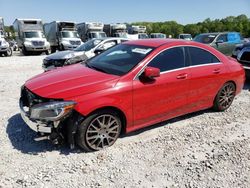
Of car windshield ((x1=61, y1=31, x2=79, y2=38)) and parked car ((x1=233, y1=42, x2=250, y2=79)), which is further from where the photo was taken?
car windshield ((x1=61, y1=31, x2=79, y2=38))

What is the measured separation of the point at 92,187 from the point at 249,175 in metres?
2.00

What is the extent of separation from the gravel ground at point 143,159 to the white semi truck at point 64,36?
18349 mm

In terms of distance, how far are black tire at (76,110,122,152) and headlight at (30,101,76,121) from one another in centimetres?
30

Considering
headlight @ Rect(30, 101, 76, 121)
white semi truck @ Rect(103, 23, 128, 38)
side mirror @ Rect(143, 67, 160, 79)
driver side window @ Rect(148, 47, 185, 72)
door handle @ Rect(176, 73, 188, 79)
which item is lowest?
headlight @ Rect(30, 101, 76, 121)

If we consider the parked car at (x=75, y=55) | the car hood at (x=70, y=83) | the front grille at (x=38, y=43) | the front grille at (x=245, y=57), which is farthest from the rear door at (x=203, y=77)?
the front grille at (x=38, y=43)

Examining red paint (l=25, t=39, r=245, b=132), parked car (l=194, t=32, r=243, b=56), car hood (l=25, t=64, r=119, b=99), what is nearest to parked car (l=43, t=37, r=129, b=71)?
red paint (l=25, t=39, r=245, b=132)

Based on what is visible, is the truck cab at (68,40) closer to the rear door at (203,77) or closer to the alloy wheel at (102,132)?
the rear door at (203,77)

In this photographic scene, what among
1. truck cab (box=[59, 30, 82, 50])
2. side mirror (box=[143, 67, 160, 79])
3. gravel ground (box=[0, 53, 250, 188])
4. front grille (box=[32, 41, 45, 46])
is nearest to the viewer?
gravel ground (box=[0, 53, 250, 188])

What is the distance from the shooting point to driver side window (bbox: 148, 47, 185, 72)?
4.17m

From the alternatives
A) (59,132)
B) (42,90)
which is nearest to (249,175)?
(59,132)

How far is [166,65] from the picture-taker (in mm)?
4266

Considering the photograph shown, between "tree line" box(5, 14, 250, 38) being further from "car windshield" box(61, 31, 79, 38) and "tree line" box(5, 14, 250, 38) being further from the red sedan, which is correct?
the red sedan

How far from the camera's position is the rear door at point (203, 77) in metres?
4.62

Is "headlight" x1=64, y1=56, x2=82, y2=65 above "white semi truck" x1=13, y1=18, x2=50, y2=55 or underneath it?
underneath
